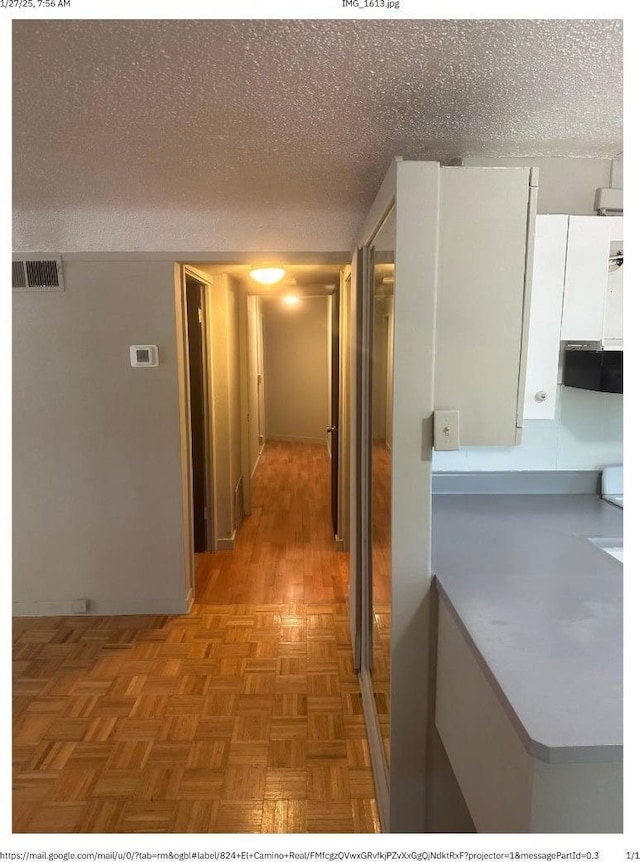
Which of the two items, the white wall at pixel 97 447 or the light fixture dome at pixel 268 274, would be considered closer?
the white wall at pixel 97 447

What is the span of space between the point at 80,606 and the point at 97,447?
92 cm

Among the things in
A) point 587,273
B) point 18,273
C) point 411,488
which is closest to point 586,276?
point 587,273

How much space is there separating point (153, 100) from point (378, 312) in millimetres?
931

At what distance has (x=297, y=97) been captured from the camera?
53.3 inches

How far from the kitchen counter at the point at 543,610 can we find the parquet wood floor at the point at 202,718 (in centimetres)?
97

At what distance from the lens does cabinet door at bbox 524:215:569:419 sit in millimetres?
1740

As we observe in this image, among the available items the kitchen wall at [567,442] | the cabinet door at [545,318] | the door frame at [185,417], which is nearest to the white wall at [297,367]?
the door frame at [185,417]

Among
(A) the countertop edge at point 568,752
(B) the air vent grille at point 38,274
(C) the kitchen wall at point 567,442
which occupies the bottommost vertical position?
(A) the countertop edge at point 568,752

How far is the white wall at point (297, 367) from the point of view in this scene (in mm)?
7906

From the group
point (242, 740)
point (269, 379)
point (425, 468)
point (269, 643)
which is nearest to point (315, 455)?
point (269, 379)

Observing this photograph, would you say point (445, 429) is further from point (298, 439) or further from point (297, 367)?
point (298, 439)

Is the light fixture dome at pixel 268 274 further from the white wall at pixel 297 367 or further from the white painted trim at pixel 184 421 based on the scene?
the white wall at pixel 297 367

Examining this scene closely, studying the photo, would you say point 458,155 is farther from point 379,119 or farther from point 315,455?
point 315,455

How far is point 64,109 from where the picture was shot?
1.45 m
